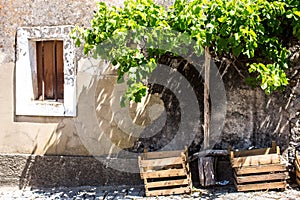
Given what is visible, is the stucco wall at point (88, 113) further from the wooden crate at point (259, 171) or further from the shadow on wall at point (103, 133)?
the wooden crate at point (259, 171)

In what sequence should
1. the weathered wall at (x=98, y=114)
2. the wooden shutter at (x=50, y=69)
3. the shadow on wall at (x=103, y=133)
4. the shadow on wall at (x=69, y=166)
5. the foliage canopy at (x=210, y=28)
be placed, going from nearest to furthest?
1. the foliage canopy at (x=210, y=28)
2. the weathered wall at (x=98, y=114)
3. the shadow on wall at (x=103, y=133)
4. the shadow on wall at (x=69, y=166)
5. the wooden shutter at (x=50, y=69)

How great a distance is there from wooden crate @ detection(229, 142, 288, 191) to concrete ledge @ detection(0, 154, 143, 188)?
145 cm

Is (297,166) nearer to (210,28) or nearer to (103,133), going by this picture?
(210,28)

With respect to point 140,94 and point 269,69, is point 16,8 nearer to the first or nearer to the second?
point 140,94

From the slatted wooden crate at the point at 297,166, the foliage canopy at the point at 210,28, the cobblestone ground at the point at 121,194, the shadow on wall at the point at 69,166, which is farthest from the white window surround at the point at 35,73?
the slatted wooden crate at the point at 297,166

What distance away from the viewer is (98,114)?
20.7ft

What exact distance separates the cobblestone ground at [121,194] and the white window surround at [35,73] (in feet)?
3.68

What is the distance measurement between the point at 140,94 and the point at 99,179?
1.66m

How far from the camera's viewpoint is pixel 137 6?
17.5 ft

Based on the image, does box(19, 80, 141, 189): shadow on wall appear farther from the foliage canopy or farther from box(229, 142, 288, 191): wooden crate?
box(229, 142, 288, 191): wooden crate

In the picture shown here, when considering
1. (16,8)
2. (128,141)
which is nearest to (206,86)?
(128,141)

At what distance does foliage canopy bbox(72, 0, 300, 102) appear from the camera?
16.9 ft

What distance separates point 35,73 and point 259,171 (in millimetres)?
3506

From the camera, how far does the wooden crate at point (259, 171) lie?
562 centimetres
